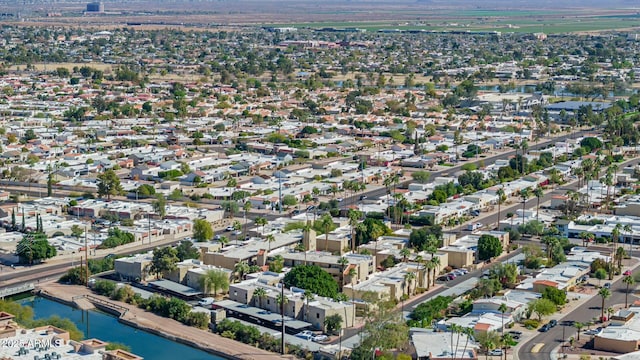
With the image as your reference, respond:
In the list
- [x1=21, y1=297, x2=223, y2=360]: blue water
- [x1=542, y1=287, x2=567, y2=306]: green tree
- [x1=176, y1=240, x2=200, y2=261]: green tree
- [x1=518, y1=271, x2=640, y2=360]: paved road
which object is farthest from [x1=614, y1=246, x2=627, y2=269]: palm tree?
[x1=21, y1=297, x2=223, y2=360]: blue water

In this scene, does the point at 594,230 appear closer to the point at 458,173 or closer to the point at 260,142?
the point at 458,173

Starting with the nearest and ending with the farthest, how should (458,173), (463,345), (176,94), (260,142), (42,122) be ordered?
(463,345), (458,173), (260,142), (42,122), (176,94)

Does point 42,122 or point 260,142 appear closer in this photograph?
point 260,142

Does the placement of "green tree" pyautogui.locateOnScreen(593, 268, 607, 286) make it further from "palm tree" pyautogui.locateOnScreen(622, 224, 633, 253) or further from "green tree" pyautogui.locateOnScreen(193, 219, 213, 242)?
"green tree" pyautogui.locateOnScreen(193, 219, 213, 242)

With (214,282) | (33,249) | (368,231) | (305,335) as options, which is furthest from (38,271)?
(368,231)

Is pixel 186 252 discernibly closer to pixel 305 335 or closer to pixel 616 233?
pixel 305 335

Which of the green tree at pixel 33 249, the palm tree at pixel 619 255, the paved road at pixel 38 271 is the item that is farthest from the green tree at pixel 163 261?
the palm tree at pixel 619 255

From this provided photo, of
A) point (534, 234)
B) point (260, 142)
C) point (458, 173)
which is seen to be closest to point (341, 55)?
point (260, 142)
